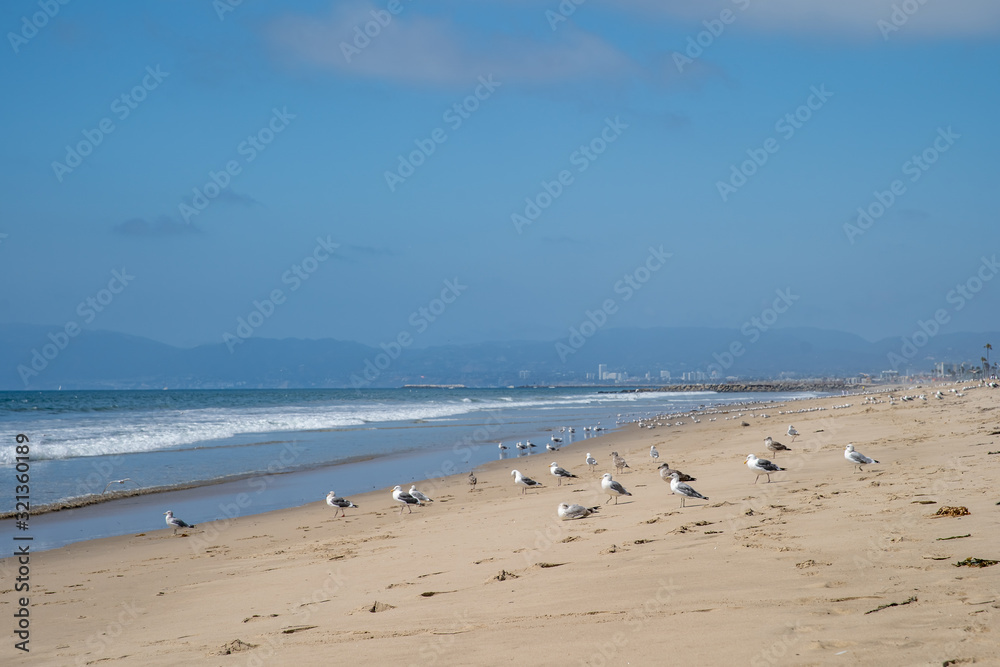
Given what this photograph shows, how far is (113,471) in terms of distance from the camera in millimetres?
18734

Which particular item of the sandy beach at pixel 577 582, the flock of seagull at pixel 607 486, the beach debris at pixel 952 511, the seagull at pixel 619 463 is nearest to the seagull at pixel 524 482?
the flock of seagull at pixel 607 486

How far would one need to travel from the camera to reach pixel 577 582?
5.86 meters

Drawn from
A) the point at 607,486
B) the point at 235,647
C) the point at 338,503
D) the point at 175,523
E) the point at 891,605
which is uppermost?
the point at 175,523

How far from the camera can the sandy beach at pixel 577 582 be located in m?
4.20

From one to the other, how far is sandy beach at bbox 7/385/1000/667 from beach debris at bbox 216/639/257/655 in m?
0.02

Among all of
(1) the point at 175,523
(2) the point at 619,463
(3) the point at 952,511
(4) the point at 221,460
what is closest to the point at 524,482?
(2) the point at 619,463

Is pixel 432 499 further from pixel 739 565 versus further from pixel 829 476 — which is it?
pixel 739 565

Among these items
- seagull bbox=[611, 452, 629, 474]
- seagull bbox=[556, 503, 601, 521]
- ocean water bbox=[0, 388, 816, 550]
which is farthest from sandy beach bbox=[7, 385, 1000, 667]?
seagull bbox=[611, 452, 629, 474]

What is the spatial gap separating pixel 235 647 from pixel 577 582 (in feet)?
8.29

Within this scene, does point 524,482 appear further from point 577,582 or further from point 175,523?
point 577,582

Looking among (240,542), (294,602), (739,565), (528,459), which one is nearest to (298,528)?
(240,542)

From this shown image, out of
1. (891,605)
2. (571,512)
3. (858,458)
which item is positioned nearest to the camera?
(891,605)

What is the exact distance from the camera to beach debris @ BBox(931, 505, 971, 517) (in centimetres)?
666

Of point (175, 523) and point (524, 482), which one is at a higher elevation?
point (175, 523)
